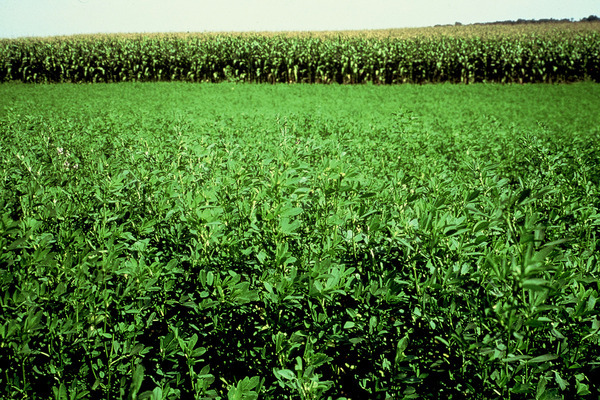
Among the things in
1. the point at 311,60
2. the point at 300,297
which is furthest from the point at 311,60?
the point at 300,297

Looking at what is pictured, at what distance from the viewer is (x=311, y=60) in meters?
24.0

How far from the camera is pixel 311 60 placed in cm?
2403

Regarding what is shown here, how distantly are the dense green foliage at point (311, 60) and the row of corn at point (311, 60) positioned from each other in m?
0.06

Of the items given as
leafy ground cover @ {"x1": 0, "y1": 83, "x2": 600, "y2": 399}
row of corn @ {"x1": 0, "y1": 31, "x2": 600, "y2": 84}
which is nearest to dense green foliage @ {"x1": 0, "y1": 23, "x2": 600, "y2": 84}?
row of corn @ {"x1": 0, "y1": 31, "x2": 600, "y2": 84}

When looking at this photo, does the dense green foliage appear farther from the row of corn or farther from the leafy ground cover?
the leafy ground cover

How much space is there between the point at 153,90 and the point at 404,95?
37.6 ft

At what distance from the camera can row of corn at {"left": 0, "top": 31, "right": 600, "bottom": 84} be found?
74.6ft

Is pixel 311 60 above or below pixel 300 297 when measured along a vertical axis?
→ above

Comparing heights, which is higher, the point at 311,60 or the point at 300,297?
the point at 311,60

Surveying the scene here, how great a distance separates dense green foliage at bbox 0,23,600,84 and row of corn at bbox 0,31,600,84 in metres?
0.06

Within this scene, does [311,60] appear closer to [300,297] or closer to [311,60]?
[311,60]

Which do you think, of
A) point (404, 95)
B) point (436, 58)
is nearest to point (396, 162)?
point (404, 95)

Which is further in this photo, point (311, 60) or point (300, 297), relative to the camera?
point (311, 60)

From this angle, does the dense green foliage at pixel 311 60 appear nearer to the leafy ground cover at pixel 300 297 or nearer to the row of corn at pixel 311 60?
the row of corn at pixel 311 60
